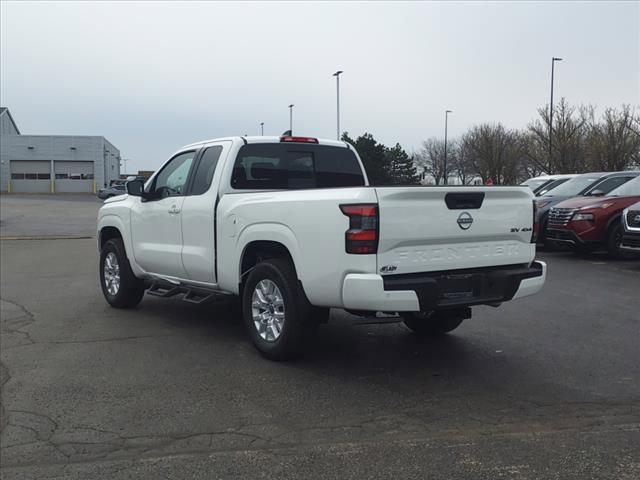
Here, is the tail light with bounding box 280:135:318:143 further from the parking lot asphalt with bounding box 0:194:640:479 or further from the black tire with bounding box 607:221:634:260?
the black tire with bounding box 607:221:634:260

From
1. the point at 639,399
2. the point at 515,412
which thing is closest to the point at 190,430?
the point at 515,412

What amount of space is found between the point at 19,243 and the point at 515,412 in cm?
1603

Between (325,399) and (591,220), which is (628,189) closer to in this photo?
(591,220)

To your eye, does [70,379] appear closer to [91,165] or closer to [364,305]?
[364,305]

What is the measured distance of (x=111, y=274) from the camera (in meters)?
7.89

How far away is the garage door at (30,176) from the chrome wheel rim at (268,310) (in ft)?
244

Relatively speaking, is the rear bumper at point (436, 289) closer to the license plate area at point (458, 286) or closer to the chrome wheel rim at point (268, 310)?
the license plate area at point (458, 286)

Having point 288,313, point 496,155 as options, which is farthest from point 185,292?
point 496,155

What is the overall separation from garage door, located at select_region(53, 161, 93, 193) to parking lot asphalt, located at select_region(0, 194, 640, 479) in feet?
234

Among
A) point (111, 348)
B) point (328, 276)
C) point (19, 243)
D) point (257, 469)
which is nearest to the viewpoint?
point (257, 469)

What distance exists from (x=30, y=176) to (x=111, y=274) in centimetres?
7217

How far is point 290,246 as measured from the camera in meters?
4.89

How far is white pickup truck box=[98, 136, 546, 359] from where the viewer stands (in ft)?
14.5

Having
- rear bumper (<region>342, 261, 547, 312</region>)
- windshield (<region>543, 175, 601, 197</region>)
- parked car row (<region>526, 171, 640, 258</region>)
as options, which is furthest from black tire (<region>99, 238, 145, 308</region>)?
windshield (<region>543, 175, 601, 197</region>)
